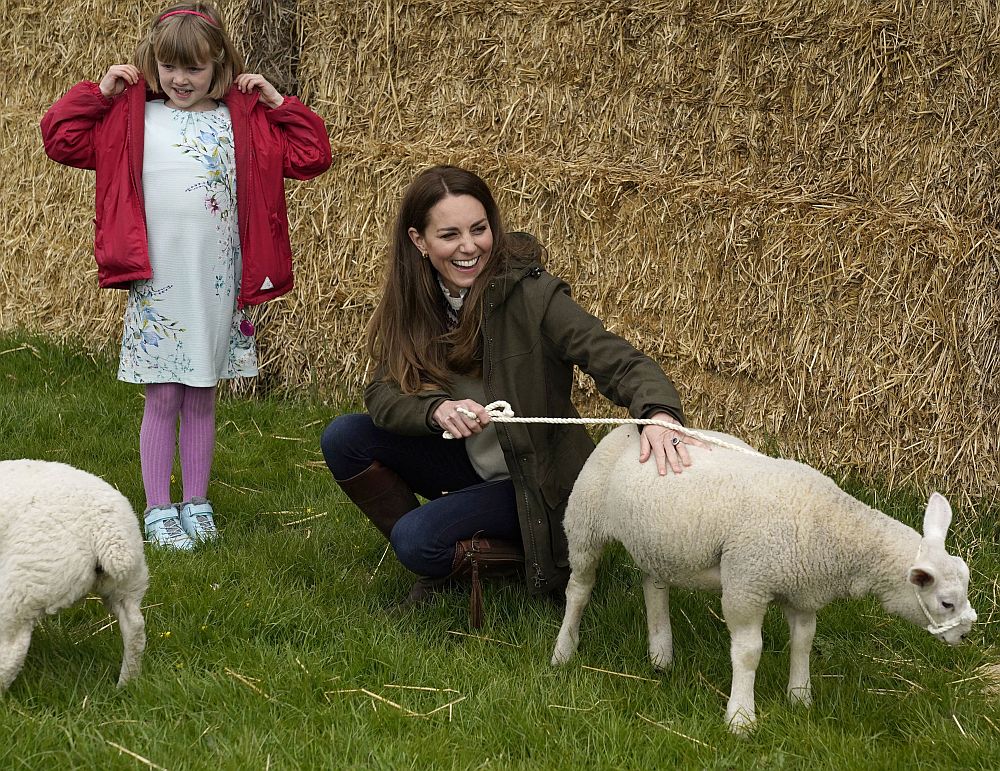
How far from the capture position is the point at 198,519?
4.79 m

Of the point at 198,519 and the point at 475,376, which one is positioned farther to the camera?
the point at 198,519

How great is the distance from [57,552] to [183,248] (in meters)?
1.90

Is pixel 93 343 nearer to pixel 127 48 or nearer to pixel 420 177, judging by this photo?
pixel 127 48

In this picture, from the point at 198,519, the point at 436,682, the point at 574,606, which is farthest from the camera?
the point at 198,519

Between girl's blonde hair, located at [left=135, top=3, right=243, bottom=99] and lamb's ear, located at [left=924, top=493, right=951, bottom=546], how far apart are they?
321cm

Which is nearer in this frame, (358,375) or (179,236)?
(179,236)

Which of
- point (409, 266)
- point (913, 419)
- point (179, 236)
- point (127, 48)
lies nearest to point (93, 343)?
point (127, 48)

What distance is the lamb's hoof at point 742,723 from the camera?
3.20 m

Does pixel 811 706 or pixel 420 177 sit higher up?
pixel 420 177

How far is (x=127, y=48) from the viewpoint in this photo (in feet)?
23.4

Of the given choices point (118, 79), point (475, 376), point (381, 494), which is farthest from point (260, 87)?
point (381, 494)

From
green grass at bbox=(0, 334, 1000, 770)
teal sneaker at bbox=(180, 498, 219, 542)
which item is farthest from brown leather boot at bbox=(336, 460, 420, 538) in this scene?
teal sneaker at bbox=(180, 498, 219, 542)

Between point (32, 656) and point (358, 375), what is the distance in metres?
3.21

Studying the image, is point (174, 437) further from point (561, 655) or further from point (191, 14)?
point (561, 655)
